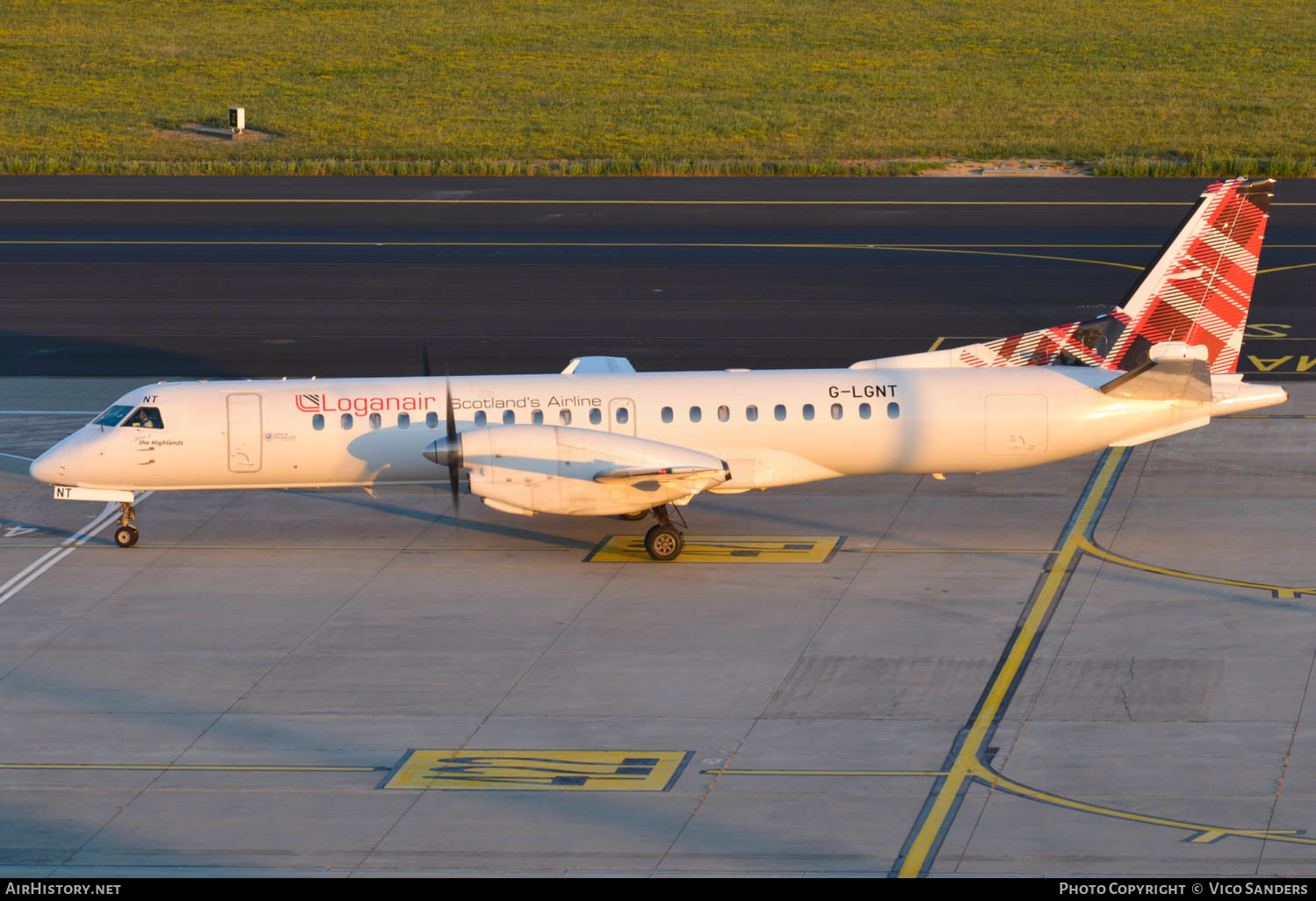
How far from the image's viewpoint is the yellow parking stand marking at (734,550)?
2795 centimetres

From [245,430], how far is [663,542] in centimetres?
718

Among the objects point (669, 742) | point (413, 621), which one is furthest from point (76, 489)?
point (669, 742)

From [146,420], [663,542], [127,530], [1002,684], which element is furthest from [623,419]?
[127,530]

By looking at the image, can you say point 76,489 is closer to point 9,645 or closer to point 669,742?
point 9,645

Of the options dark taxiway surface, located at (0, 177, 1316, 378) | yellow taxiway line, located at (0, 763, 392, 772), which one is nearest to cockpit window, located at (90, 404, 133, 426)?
yellow taxiway line, located at (0, 763, 392, 772)

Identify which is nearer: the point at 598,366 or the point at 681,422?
the point at 681,422

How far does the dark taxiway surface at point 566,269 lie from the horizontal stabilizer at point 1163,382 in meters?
11.4

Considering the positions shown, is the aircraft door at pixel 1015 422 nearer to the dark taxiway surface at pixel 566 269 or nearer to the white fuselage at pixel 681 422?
the white fuselage at pixel 681 422

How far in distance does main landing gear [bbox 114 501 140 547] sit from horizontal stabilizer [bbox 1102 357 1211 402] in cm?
1646

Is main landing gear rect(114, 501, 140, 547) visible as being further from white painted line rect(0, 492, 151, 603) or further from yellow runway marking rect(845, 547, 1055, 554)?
yellow runway marking rect(845, 547, 1055, 554)

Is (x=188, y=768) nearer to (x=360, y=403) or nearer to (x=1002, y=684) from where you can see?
(x=360, y=403)

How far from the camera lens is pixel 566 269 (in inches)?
1960

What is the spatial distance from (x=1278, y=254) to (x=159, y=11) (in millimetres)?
78471

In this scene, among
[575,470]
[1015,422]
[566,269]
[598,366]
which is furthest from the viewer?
[566,269]
